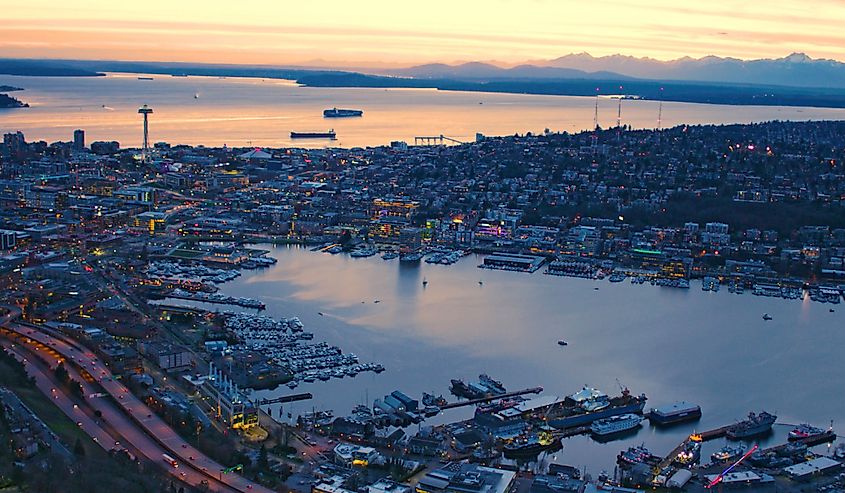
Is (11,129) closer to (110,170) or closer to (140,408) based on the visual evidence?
(110,170)

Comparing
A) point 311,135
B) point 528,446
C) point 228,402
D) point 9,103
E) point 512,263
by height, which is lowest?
point 528,446

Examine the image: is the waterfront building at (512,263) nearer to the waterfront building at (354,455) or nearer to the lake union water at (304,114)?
the waterfront building at (354,455)

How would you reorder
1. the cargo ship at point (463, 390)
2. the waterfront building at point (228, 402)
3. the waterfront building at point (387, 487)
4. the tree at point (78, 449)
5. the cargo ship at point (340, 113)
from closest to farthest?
1. the waterfront building at point (387, 487)
2. the tree at point (78, 449)
3. the waterfront building at point (228, 402)
4. the cargo ship at point (463, 390)
5. the cargo ship at point (340, 113)

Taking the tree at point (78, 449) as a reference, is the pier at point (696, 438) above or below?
below

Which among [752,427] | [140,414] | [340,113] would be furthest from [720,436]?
[340,113]

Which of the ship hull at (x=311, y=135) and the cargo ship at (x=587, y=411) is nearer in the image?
the cargo ship at (x=587, y=411)

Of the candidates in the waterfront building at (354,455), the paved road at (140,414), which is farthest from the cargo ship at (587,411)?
the paved road at (140,414)

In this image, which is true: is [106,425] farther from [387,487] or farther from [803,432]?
[803,432]
